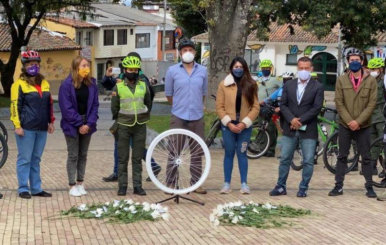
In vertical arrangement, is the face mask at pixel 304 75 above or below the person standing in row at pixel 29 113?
above

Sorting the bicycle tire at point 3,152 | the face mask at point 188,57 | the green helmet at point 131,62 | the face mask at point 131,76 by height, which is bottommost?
the bicycle tire at point 3,152

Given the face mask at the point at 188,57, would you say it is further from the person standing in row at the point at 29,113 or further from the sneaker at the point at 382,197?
the sneaker at the point at 382,197

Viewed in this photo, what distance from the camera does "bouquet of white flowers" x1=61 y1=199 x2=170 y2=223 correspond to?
8414mm

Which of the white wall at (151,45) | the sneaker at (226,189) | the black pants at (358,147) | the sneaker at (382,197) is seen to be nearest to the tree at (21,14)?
the sneaker at (226,189)

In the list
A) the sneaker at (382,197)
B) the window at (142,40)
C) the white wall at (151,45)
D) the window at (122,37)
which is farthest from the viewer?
the white wall at (151,45)

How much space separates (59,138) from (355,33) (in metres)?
17.5

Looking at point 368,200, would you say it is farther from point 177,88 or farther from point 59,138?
point 59,138

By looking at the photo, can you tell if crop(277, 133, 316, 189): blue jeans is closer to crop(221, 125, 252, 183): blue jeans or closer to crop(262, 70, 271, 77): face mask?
crop(221, 125, 252, 183): blue jeans

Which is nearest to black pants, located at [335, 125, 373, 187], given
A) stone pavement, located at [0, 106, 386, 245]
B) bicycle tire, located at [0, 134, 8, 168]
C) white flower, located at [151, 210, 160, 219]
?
stone pavement, located at [0, 106, 386, 245]

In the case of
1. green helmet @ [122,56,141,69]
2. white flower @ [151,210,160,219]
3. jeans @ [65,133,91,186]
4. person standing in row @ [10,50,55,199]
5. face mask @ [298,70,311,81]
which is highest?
green helmet @ [122,56,141,69]

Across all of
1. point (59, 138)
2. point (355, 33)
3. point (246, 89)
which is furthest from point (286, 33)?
point (246, 89)

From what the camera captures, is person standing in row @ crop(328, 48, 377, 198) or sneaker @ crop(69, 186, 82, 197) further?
person standing in row @ crop(328, 48, 377, 198)

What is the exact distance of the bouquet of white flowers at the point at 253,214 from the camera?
8359mm

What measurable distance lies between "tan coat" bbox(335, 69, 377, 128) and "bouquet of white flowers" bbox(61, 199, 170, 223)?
2.91 meters
